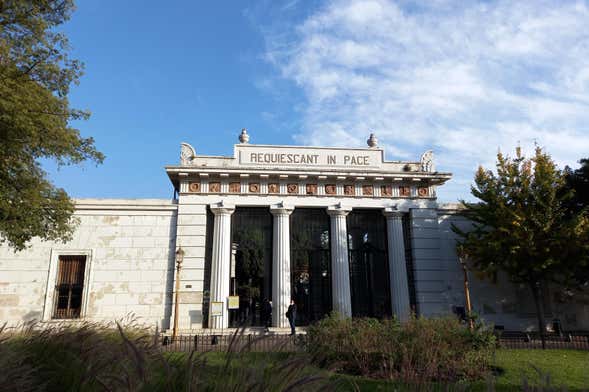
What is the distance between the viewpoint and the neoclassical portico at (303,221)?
2269cm

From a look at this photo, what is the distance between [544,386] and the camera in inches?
103

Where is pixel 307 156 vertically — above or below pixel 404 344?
above

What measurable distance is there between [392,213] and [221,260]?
10.4 m

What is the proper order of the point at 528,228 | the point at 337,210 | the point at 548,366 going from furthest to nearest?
the point at 337,210
the point at 528,228
the point at 548,366

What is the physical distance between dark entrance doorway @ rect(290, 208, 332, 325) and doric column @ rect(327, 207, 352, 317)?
2.46ft

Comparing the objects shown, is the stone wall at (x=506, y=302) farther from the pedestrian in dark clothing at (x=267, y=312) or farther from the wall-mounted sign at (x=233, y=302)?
A: the wall-mounted sign at (x=233, y=302)

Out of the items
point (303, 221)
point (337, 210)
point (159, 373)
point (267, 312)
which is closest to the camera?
point (159, 373)

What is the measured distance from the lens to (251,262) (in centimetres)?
2327

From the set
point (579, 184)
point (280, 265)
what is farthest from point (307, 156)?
point (579, 184)

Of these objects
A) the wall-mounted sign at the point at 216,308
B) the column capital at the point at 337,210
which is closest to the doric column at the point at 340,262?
the column capital at the point at 337,210

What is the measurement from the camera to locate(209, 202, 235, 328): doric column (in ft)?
70.6

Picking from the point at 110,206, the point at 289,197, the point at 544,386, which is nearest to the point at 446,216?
the point at 289,197

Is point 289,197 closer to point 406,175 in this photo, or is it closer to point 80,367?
point 406,175

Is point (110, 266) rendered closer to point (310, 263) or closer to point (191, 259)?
point (191, 259)
